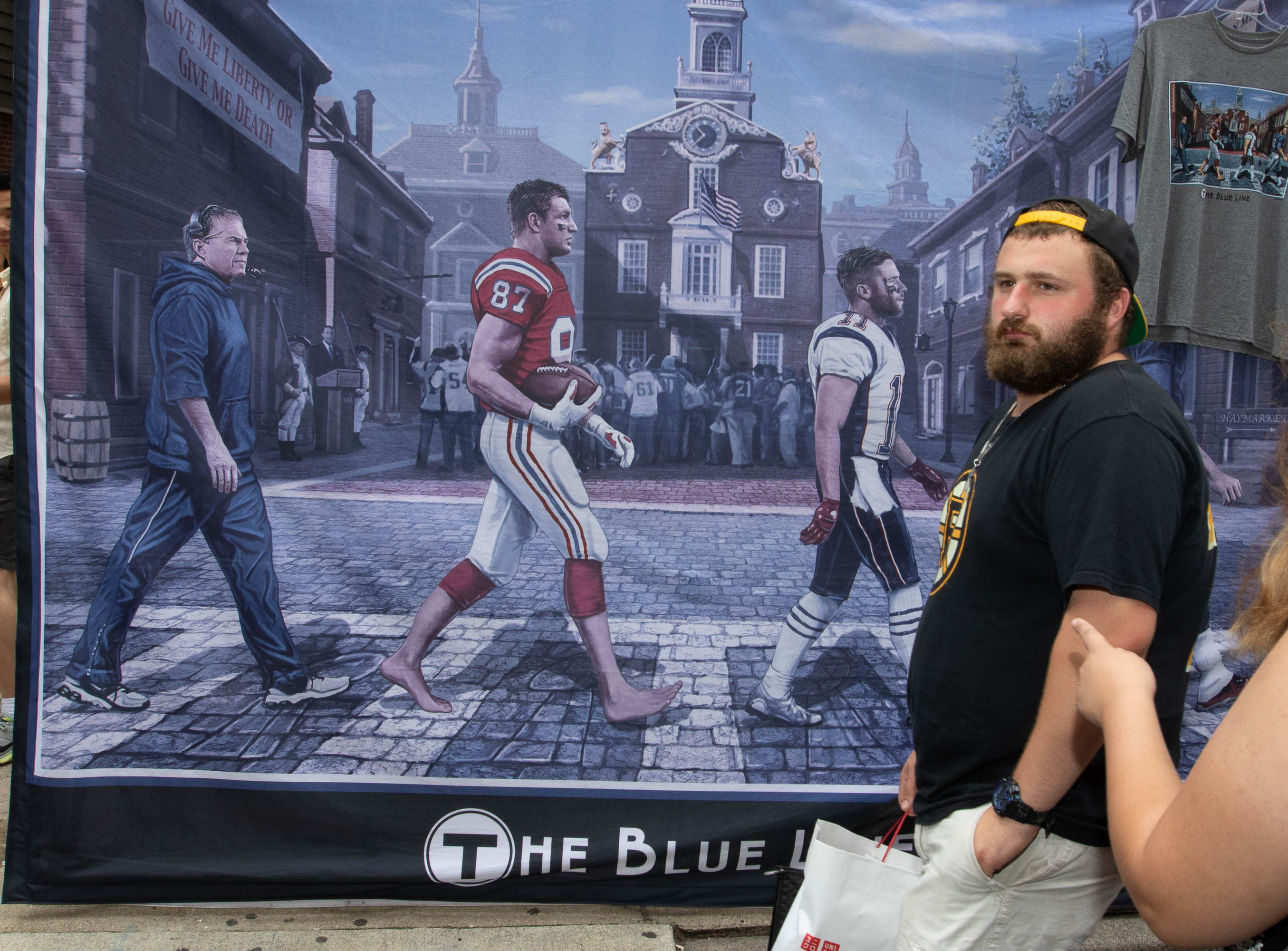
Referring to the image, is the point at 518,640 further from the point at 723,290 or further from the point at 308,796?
the point at 723,290

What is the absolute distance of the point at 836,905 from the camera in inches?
63.3

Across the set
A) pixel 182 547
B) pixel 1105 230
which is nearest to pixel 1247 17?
pixel 1105 230

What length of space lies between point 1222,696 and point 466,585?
2573 mm

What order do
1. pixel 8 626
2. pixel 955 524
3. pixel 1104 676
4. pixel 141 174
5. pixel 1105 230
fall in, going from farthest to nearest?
pixel 8 626
pixel 141 174
pixel 955 524
pixel 1105 230
pixel 1104 676

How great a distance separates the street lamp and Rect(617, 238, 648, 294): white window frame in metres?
0.99

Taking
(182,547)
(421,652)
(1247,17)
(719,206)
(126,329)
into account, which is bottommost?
(421,652)

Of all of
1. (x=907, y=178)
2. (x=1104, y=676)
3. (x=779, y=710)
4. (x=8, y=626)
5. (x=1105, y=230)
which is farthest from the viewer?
(x=8, y=626)

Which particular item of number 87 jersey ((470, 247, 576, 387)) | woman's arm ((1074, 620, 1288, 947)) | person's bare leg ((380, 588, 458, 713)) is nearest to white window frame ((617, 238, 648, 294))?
number 87 jersey ((470, 247, 576, 387))

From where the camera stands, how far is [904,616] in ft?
8.96

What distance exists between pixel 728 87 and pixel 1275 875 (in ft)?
8.40

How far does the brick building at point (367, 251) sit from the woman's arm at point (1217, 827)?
2256 mm

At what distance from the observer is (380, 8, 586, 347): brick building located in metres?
2.63

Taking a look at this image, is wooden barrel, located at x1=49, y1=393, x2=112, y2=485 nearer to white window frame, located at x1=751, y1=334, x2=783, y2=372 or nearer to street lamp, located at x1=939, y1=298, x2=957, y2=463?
white window frame, located at x1=751, y1=334, x2=783, y2=372

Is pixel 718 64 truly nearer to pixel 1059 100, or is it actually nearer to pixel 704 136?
pixel 704 136
